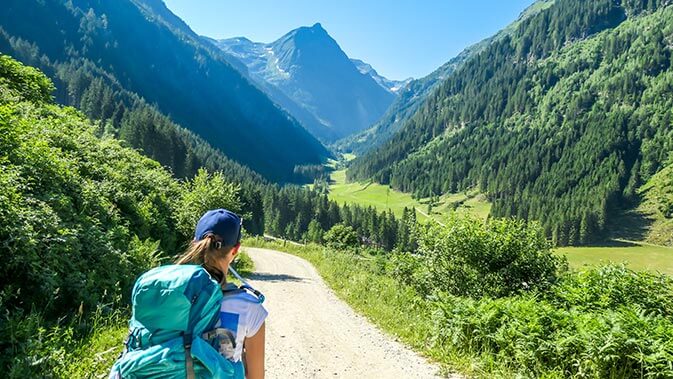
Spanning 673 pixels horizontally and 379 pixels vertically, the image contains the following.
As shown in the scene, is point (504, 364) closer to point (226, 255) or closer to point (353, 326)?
point (353, 326)

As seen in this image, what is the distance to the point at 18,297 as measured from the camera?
725cm

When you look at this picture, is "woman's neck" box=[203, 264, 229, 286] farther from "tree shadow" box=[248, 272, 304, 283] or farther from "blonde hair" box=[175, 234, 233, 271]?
"tree shadow" box=[248, 272, 304, 283]

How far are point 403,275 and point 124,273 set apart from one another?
1428 cm

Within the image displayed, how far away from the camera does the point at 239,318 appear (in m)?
3.18

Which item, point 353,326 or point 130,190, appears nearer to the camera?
point 353,326

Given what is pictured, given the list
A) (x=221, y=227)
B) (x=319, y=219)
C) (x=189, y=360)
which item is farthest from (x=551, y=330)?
(x=319, y=219)

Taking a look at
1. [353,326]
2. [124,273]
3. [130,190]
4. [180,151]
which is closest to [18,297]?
[124,273]

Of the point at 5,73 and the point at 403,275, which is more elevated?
the point at 5,73

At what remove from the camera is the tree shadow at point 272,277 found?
24.5 meters

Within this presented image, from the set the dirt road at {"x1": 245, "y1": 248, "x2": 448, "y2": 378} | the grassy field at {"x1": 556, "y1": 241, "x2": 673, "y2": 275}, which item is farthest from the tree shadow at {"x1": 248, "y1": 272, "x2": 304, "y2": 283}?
the grassy field at {"x1": 556, "y1": 241, "x2": 673, "y2": 275}

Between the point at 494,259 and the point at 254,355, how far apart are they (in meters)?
14.9

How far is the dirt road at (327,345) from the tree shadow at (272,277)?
4.77 m

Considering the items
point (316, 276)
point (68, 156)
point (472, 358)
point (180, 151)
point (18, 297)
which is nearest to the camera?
point (18, 297)

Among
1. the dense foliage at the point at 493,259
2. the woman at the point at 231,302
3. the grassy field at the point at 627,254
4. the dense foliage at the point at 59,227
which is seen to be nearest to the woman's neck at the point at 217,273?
the woman at the point at 231,302
